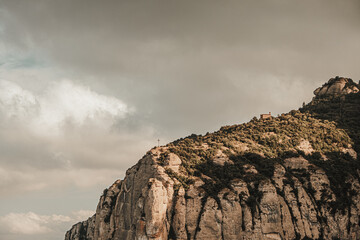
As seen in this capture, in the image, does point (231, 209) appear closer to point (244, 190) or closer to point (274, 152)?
point (244, 190)

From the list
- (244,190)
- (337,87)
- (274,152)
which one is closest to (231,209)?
(244,190)

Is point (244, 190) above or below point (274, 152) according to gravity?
below

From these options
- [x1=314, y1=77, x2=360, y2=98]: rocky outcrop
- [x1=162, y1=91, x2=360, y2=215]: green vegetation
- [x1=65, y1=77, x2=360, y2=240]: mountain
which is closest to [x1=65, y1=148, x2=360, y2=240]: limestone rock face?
[x1=65, y1=77, x2=360, y2=240]: mountain

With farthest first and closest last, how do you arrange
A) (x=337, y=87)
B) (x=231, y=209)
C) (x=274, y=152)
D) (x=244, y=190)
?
1. (x=337, y=87)
2. (x=274, y=152)
3. (x=244, y=190)
4. (x=231, y=209)

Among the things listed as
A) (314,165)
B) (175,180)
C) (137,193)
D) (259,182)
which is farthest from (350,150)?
(137,193)

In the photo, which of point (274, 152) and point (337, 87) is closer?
point (274, 152)

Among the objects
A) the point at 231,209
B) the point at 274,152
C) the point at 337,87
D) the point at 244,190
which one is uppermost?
the point at 337,87

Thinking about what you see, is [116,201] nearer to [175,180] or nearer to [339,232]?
[175,180]

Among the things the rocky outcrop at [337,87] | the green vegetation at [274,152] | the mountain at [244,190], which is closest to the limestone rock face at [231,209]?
the mountain at [244,190]

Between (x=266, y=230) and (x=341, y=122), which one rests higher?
(x=341, y=122)

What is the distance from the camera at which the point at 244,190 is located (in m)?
87.6

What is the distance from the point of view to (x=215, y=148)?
341ft

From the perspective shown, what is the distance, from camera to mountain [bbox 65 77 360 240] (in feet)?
269

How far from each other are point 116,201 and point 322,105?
90213 millimetres
